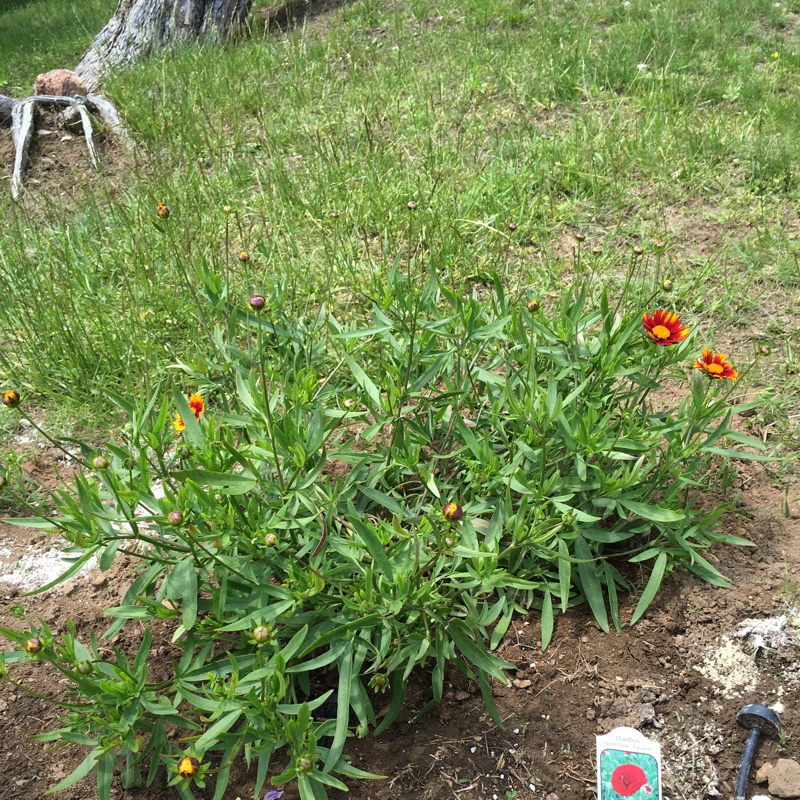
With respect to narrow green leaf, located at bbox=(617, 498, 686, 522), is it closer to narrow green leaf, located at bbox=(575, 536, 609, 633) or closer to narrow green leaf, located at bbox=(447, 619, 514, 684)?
narrow green leaf, located at bbox=(575, 536, 609, 633)

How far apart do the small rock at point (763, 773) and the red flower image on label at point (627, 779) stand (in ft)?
0.86

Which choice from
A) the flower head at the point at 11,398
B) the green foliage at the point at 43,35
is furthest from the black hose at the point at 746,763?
the green foliage at the point at 43,35

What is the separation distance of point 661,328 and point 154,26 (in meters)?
5.79

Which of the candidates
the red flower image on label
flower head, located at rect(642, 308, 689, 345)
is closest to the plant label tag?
the red flower image on label

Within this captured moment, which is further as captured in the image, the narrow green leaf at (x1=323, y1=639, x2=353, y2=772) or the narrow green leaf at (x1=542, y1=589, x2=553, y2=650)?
the narrow green leaf at (x1=542, y1=589, x2=553, y2=650)

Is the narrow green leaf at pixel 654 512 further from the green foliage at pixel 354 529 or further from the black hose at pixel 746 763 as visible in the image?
the black hose at pixel 746 763

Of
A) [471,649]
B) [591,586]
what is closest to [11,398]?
[471,649]

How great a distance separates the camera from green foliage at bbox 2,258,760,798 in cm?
163

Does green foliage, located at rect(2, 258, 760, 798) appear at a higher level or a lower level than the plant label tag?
higher

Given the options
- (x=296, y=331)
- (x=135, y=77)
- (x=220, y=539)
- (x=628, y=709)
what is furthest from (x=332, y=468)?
(x=135, y=77)

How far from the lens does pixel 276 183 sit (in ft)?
12.6

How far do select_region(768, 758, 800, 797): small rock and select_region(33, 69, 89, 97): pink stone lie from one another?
5887mm

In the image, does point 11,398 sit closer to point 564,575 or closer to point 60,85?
point 564,575

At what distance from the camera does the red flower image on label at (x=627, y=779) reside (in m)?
1.72
